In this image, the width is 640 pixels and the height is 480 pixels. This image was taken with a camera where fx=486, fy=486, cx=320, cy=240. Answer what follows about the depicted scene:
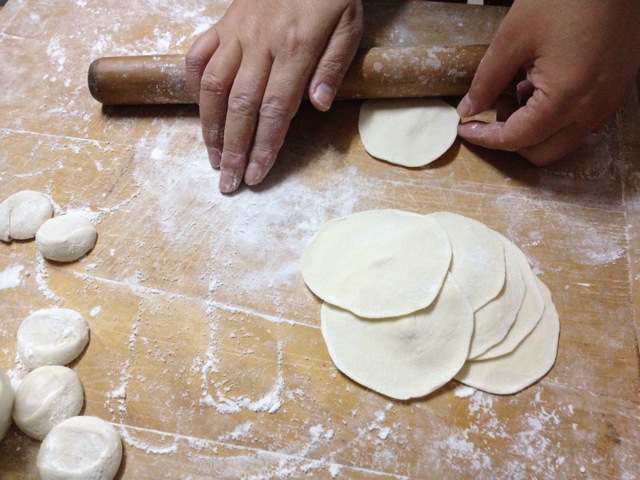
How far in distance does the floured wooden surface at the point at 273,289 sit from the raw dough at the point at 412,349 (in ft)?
0.16

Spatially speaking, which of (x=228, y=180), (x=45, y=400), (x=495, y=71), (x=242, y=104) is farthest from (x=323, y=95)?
(x=45, y=400)

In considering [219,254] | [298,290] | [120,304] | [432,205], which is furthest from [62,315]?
[432,205]

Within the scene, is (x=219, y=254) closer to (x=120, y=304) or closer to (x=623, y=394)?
(x=120, y=304)

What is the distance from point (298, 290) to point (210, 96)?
620mm

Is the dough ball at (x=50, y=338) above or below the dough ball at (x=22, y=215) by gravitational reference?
below

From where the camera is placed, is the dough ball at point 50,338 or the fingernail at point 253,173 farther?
the fingernail at point 253,173

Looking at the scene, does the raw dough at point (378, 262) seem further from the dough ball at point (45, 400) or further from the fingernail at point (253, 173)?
the dough ball at point (45, 400)

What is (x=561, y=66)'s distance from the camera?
4.02ft

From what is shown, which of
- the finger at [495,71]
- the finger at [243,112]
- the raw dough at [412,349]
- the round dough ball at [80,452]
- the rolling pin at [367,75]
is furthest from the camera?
the rolling pin at [367,75]

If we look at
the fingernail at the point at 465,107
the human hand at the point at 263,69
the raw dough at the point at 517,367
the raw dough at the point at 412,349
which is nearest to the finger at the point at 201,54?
the human hand at the point at 263,69

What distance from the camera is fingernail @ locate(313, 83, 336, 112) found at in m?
1.42

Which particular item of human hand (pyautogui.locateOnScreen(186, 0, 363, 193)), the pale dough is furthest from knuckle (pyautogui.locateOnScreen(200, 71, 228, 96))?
the pale dough

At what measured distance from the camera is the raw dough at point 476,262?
1.22 m

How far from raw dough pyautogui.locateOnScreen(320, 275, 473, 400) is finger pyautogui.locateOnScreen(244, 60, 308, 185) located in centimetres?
57
